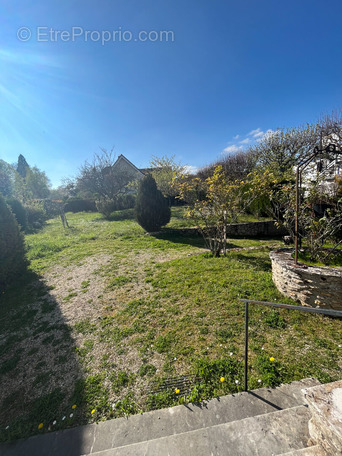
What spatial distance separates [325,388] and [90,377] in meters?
2.64

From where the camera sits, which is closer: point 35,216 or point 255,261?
point 255,261

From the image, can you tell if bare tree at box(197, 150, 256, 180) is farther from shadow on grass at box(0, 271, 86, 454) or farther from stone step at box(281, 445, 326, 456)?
stone step at box(281, 445, 326, 456)

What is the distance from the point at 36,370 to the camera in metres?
2.67

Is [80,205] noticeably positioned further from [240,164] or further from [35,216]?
[240,164]

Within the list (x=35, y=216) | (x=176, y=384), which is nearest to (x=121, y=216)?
(x=35, y=216)

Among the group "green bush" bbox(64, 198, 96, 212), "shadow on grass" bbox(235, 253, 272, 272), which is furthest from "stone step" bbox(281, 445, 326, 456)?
"green bush" bbox(64, 198, 96, 212)

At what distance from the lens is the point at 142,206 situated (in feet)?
34.7

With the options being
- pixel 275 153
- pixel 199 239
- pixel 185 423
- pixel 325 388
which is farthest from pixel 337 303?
pixel 275 153

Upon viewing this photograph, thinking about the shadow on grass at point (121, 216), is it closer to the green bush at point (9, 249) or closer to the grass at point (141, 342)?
the green bush at point (9, 249)

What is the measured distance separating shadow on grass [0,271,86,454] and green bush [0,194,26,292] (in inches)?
42.7

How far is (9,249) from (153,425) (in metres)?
5.95

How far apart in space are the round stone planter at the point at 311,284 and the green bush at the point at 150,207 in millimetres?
7548

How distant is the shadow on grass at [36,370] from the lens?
2.01 m

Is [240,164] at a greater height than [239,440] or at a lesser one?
greater
